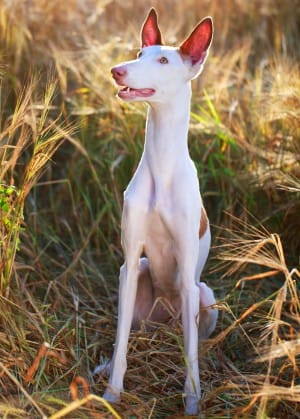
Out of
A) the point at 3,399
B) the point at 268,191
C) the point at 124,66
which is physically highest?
the point at 124,66

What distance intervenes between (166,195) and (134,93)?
0.49 metres

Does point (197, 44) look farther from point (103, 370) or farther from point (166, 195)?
point (103, 370)

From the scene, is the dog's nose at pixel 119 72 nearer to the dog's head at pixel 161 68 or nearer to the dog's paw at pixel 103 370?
the dog's head at pixel 161 68

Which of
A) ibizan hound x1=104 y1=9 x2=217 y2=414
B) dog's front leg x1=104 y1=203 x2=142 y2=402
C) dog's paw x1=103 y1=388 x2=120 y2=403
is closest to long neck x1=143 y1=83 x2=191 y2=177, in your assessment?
ibizan hound x1=104 y1=9 x2=217 y2=414

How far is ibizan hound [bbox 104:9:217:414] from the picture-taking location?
347 cm

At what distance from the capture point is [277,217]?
4797mm

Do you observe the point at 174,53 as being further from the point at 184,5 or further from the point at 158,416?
the point at 184,5

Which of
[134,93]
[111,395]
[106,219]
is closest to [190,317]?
[111,395]

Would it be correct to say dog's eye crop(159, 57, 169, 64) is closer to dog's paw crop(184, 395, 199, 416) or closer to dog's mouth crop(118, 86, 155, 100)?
dog's mouth crop(118, 86, 155, 100)

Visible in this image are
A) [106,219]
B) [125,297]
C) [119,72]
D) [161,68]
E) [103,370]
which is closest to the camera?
[119,72]

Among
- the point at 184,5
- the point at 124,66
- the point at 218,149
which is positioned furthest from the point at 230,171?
the point at 184,5

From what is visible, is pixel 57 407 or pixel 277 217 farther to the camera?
pixel 277 217

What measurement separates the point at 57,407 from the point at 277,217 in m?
2.03

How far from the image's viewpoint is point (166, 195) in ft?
11.8
